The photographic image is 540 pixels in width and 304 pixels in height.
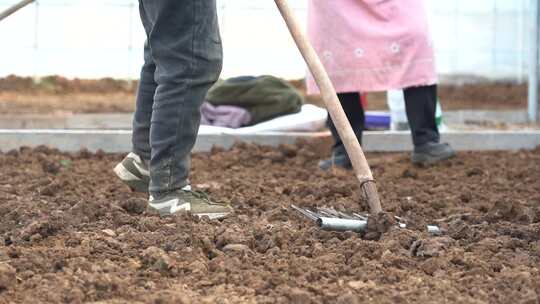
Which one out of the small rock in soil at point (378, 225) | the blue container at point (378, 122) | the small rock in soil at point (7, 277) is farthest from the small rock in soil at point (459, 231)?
the blue container at point (378, 122)

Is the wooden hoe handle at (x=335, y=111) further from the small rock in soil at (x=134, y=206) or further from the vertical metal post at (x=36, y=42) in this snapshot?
the vertical metal post at (x=36, y=42)

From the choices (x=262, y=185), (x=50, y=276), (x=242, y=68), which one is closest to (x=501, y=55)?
(x=242, y=68)

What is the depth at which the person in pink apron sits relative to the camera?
18.6 ft

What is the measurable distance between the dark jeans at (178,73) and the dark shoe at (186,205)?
31 millimetres

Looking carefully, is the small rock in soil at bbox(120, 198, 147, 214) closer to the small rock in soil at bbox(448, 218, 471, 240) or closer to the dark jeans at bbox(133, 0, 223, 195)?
the dark jeans at bbox(133, 0, 223, 195)

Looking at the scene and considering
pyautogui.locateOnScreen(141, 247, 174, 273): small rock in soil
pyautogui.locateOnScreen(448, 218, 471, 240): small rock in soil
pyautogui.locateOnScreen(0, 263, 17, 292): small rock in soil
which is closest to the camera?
pyautogui.locateOnScreen(0, 263, 17, 292): small rock in soil

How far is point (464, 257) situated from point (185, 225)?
1.01 meters

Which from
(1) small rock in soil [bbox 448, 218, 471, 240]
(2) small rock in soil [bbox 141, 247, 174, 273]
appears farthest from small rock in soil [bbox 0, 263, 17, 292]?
(1) small rock in soil [bbox 448, 218, 471, 240]

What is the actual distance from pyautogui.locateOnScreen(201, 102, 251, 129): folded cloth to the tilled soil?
69.4 inches

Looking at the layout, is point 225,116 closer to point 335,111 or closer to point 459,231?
point 335,111

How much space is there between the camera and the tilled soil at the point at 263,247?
2.86 metres

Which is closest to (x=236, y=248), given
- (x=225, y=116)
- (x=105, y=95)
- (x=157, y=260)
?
(x=157, y=260)

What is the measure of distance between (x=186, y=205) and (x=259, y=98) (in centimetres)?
311

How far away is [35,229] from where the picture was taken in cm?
354
